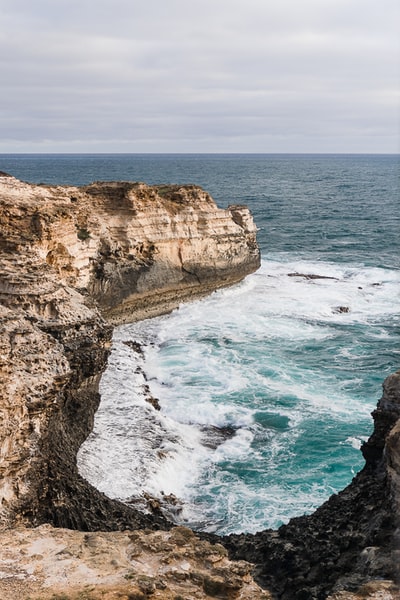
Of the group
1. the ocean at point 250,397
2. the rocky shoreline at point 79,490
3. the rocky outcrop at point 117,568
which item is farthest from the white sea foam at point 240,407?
the rocky outcrop at point 117,568

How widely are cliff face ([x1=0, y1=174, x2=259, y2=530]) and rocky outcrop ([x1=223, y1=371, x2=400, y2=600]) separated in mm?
3301

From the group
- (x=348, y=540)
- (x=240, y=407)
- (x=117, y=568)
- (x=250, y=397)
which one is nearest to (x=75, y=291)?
(x=240, y=407)

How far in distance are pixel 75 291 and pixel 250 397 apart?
814 centimetres

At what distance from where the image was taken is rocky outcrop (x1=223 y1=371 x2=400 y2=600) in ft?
35.0

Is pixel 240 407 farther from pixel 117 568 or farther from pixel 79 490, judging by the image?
pixel 117 568

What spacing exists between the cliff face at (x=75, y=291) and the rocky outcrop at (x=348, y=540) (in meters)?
3.30

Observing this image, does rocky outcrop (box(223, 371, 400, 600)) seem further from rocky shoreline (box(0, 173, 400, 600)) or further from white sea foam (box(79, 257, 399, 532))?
white sea foam (box(79, 257, 399, 532))

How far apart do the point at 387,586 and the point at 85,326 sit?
38.3ft

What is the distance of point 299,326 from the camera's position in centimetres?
3444

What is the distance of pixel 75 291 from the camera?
20.6 metres

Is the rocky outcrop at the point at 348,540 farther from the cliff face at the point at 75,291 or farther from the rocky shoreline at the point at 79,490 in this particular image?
the cliff face at the point at 75,291

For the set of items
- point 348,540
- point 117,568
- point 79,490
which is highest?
point 117,568

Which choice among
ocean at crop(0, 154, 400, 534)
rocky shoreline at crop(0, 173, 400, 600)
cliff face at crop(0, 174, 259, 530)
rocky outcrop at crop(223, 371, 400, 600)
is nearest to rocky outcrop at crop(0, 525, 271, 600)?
rocky shoreline at crop(0, 173, 400, 600)

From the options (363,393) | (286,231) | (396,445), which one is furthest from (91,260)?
(286,231)
